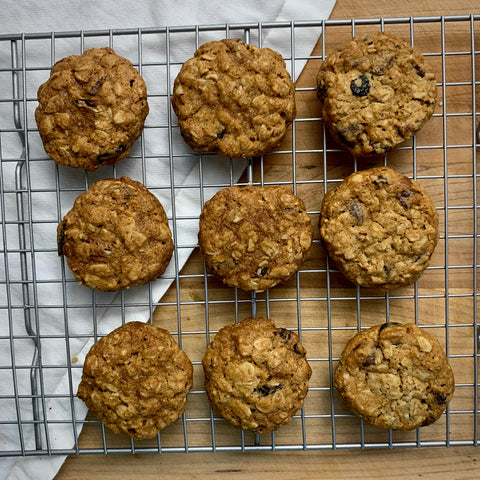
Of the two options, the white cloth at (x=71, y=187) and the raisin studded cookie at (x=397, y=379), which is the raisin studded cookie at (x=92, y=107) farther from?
the raisin studded cookie at (x=397, y=379)

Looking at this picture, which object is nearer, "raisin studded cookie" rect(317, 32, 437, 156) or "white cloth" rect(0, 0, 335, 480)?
"raisin studded cookie" rect(317, 32, 437, 156)

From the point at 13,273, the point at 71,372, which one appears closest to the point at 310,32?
the point at 13,273

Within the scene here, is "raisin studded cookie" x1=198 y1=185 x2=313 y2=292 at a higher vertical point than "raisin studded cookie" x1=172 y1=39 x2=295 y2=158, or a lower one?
lower

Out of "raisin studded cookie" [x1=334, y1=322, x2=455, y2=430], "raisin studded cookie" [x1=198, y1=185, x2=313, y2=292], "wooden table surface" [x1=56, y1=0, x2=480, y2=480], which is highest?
"raisin studded cookie" [x1=198, y1=185, x2=313, y2=292]

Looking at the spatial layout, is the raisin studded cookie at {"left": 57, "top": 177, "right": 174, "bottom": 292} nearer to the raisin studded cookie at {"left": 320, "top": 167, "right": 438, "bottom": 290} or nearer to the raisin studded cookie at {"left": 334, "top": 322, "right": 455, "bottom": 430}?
the raisin studded cookie at {"left": 320, "top": 167, "right": 438, "bottom": 290}

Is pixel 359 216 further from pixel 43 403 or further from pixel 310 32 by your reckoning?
pixel 43 403

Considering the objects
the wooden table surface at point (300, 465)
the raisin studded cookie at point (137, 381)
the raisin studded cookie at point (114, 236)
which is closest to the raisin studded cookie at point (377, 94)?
the wooden table surface at point (300, 465)

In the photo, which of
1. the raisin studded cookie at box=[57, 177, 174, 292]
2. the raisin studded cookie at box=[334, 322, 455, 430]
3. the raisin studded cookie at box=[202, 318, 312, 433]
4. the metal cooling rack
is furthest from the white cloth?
the raisin studded cookie at box=[334, 322, 455, 430]
